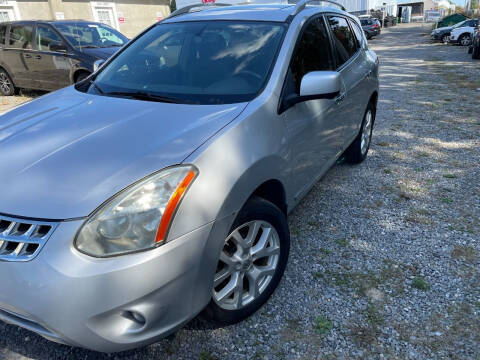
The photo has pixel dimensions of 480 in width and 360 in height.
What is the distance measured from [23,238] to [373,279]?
83.5 inches

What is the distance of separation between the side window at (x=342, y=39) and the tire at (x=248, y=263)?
1850 mm

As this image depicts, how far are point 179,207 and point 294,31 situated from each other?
1.65 metres

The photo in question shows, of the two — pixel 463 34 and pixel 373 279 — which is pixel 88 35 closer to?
pixel 373 279

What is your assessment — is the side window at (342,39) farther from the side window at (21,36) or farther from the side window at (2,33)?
the side window at (2,33)

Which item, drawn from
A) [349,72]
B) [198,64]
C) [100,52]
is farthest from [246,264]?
[100,52]

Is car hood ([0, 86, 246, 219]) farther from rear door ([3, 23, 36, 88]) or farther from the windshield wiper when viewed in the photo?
rear door ([3, 23, 36, 88])

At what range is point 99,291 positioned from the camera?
1.40 metres

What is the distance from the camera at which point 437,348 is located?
78.0 inches

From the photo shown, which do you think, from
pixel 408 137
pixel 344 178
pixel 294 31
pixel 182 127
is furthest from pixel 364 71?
pixel 182 127

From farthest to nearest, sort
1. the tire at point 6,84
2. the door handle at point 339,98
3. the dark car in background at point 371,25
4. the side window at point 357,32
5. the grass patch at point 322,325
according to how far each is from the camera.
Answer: the dark car in background at point 371,25
the tire at point 6,84
the side window at point 357,32
the door handle at point 339,98
the grass patch at point 322,325

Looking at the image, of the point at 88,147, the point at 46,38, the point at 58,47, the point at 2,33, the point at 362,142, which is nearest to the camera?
the point at 88,147

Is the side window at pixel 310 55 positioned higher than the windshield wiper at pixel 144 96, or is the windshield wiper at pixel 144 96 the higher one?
the side window at pixel 310 55

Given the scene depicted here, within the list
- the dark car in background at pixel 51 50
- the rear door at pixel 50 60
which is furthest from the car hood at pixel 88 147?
the rear door at pixel 50 60

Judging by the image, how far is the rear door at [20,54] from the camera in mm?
7966
